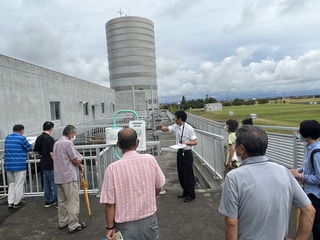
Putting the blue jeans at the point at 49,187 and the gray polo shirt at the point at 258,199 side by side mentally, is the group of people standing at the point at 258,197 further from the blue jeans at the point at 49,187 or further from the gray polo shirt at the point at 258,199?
the blue jeans at the point at 49,187

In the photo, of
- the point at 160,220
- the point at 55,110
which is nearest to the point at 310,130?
the point at 160,220

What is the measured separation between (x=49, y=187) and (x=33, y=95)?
414 inches

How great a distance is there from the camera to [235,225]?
1.67m

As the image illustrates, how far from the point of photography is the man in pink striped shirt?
215cm

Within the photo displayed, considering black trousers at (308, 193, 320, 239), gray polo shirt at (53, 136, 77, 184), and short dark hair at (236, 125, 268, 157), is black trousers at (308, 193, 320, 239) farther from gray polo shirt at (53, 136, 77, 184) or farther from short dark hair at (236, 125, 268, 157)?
gray polo shirt at (53, 136, 77, 184)

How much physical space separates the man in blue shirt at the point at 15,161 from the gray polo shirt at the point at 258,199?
15.4ft

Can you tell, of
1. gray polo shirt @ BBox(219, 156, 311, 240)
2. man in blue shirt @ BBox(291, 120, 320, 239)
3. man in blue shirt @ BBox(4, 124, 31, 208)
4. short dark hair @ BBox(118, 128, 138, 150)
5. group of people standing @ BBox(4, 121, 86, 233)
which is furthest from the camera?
man in blue shirt @ BBox(4, 124, 31, 208)

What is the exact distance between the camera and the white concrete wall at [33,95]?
438 inches

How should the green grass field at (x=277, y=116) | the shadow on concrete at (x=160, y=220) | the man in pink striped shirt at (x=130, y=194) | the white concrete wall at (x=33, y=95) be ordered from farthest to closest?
the green grass field at (x=277, y=116)
the white concrete wall at (x=33, y=95)
the shadow on concrete at (x=160, y=220)
the man in pink striped shirt at (x=130, y=194)

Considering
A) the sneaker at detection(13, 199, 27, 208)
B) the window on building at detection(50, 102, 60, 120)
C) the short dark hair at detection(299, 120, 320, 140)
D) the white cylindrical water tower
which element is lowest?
the sneaker at detection(13, 199, 27, 208)

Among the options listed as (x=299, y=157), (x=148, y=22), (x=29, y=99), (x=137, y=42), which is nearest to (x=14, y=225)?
(x=299, y=157)

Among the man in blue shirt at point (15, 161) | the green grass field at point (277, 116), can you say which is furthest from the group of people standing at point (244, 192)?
the green grass field at point (277, 116)

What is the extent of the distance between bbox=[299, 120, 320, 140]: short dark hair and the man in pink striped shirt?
1694 millimetres

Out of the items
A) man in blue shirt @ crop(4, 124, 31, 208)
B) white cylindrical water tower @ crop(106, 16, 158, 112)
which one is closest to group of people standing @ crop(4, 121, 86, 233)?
man in blue shirt @ crop(4, 124, 31, 208)
